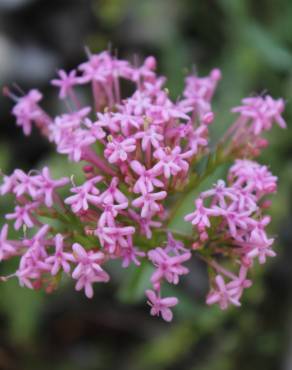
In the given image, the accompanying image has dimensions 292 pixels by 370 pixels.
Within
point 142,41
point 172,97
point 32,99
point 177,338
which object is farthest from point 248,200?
point 142,41

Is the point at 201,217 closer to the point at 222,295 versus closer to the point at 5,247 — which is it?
the point at 222,295

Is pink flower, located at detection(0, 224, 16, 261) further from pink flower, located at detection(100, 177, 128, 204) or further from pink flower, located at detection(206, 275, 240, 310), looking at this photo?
pink flower, located at detection(206, 275, 240, 310)

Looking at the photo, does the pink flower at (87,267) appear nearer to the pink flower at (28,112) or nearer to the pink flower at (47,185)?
the pink flower at (47,185)

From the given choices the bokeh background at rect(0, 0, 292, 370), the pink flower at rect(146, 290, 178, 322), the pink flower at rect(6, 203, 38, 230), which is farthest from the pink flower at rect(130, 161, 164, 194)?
the bokeh background at rect(0, 0, 292, 370)

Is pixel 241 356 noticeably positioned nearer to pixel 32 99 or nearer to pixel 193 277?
pixel 193 277

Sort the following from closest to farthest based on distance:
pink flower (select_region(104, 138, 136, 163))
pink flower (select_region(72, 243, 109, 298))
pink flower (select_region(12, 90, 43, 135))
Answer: pink flower (select_region(72, 243, 109, 298)) → pink flower (select_region(104, 138, 136, 163)) → pink flower (select_region(12, 90, 43, 135))

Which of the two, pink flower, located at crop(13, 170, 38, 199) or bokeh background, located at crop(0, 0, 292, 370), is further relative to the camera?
bokeh background, located at crop(0, 0, 292, 370)

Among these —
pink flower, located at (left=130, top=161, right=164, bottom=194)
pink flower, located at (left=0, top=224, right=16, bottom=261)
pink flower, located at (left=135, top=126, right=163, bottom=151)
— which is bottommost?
pink flower, located at (left=0, top=224, right=16, bottom=261)
